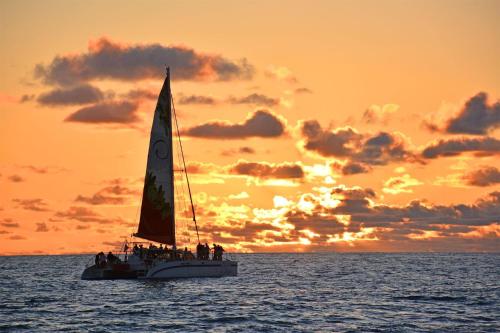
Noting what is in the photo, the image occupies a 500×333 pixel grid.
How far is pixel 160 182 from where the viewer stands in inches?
3337

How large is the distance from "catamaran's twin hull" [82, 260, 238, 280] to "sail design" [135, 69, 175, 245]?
4483 millimetres

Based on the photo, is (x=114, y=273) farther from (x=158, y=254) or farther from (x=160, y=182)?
(x=160, y=182)

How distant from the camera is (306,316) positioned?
2149 inches

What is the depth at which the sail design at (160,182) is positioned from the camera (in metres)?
84.1

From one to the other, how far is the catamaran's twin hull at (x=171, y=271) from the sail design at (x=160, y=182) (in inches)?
176

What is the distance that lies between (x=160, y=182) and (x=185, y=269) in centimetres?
1006

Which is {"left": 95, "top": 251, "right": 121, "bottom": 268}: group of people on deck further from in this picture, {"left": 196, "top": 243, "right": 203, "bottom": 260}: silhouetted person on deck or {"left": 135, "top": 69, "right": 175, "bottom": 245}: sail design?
{"left": 196, "top": 243, "right": 203, "bottom": 260}: silhouetted person on deck

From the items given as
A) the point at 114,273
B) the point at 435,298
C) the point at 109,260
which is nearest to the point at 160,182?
the point at 109,260

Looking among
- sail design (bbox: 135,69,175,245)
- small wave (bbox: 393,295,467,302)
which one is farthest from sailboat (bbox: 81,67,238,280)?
small wave (bbox: 393,295,467,302)

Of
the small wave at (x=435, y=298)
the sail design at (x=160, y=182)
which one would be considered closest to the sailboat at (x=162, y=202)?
the sail design at (x=160, y=182)

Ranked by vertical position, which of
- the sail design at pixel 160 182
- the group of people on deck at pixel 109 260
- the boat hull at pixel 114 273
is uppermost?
the sail design at pixel 160 182

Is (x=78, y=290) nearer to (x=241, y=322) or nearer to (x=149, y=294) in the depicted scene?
(x=149, y=294)

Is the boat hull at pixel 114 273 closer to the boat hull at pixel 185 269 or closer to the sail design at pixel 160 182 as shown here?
the boat hull at pixel 185 269

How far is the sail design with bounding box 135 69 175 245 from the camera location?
84125 millimetres
